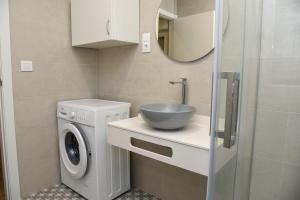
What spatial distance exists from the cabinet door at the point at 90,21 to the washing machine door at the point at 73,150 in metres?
0.79

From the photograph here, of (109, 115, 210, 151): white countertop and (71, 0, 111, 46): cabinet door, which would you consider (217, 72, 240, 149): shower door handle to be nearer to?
(109, 115, 210, 151): white countertop

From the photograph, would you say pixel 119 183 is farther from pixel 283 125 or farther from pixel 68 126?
pixel 283 125

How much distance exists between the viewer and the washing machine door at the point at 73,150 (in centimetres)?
171

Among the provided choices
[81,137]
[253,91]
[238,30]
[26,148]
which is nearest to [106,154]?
[81,137]

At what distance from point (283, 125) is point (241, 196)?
0.46 metres

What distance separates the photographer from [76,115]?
5.75 feet

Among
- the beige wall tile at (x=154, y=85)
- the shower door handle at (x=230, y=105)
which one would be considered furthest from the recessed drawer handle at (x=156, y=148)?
the shower door handle at (x=230, y=105)

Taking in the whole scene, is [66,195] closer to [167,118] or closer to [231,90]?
[167,118]

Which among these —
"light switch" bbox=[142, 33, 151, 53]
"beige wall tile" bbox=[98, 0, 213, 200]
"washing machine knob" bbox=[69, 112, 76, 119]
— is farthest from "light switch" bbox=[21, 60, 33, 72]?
"light switch" bbox=[142, 33, 151, 53]

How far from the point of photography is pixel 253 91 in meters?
1.17

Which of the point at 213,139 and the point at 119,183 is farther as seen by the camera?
the point at 119,183

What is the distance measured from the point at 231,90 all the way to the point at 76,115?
133 centimetres

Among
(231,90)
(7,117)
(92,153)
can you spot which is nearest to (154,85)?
(92,153)

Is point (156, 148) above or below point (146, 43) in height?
below
